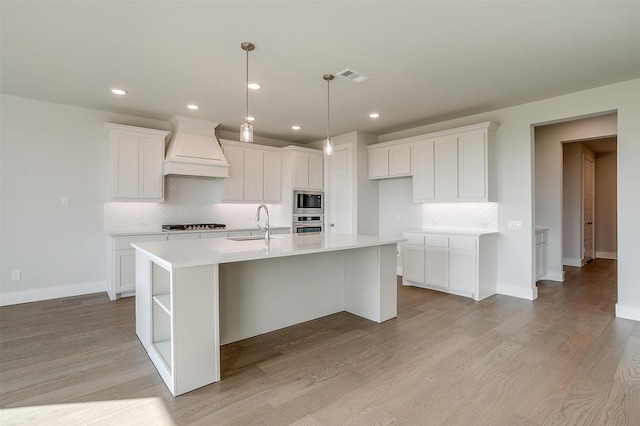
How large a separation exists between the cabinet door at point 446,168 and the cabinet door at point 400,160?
0.49m

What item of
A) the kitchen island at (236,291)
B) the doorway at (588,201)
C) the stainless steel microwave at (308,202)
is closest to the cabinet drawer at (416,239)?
the kitchen island at (236,291)

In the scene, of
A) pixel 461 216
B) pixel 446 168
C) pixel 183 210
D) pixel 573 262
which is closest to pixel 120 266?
pixel 183 210

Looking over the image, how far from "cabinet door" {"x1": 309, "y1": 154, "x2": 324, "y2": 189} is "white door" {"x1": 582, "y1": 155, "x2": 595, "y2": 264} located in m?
5.22

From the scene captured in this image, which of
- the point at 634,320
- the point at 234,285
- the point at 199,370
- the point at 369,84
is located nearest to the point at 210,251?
the point at 234,285

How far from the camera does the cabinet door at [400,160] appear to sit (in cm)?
538

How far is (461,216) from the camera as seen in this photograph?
514cm

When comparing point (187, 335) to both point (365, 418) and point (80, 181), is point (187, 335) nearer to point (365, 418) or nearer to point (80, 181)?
point (365, 418)

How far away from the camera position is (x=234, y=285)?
9.49 ft

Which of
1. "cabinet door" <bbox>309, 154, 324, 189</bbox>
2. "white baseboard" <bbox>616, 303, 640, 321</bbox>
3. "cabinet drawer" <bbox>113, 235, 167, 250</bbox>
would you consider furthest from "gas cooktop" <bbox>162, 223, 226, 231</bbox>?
"white baseboard" <bbox>616, 303, 640, 321</bbox>

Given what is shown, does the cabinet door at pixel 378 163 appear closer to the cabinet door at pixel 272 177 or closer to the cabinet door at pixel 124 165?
the cabinet door at pixel 272 177

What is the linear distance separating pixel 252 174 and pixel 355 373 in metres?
4.15

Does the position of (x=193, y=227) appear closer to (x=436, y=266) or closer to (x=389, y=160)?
(x=389, y=160)

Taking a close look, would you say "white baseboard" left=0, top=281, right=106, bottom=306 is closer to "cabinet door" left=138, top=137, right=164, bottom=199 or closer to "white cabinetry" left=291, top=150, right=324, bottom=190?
"cabinet door" left=138, top=137, right=164, bottom=199

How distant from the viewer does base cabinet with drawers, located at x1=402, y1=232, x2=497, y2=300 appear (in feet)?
14.3
